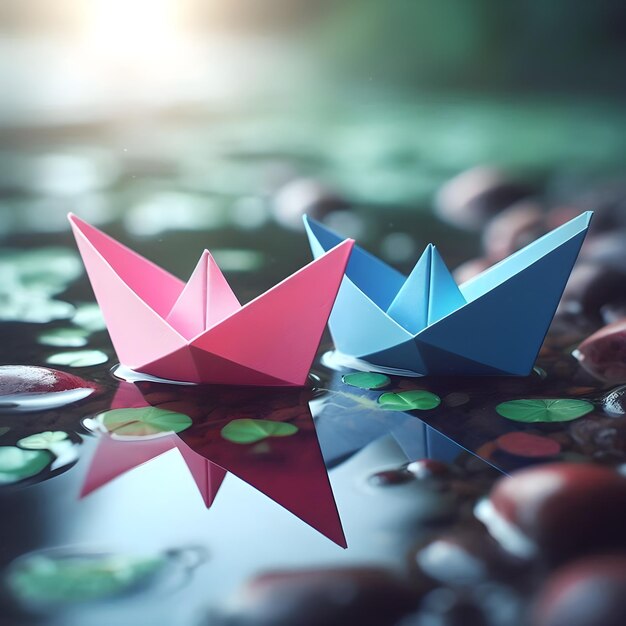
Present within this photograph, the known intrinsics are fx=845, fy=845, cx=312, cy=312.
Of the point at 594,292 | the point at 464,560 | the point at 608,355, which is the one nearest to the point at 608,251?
the point at 594,292

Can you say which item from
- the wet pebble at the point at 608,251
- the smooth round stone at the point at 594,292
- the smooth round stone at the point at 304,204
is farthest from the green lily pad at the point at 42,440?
the smooth round stone at the point at 304,204

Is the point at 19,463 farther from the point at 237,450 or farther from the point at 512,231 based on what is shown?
the point at 512,231

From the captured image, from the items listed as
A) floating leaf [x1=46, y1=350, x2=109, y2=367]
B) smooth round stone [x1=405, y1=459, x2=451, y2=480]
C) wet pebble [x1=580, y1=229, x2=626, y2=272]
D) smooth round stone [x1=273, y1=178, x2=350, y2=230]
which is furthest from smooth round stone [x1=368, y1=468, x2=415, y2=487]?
smooth round stone [x1=273, y1=178, x2=350, y2=230]

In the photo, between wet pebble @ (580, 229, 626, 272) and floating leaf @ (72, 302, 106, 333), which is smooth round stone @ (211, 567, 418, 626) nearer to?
floating leaf @ (72, 302, 106, 333)

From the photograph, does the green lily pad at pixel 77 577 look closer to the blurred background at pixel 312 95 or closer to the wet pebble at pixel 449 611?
the wet pebble at pixel 449 611

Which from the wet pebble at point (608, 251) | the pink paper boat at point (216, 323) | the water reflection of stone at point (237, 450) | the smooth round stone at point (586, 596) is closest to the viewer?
the smooth round stone at point (586, 596)
